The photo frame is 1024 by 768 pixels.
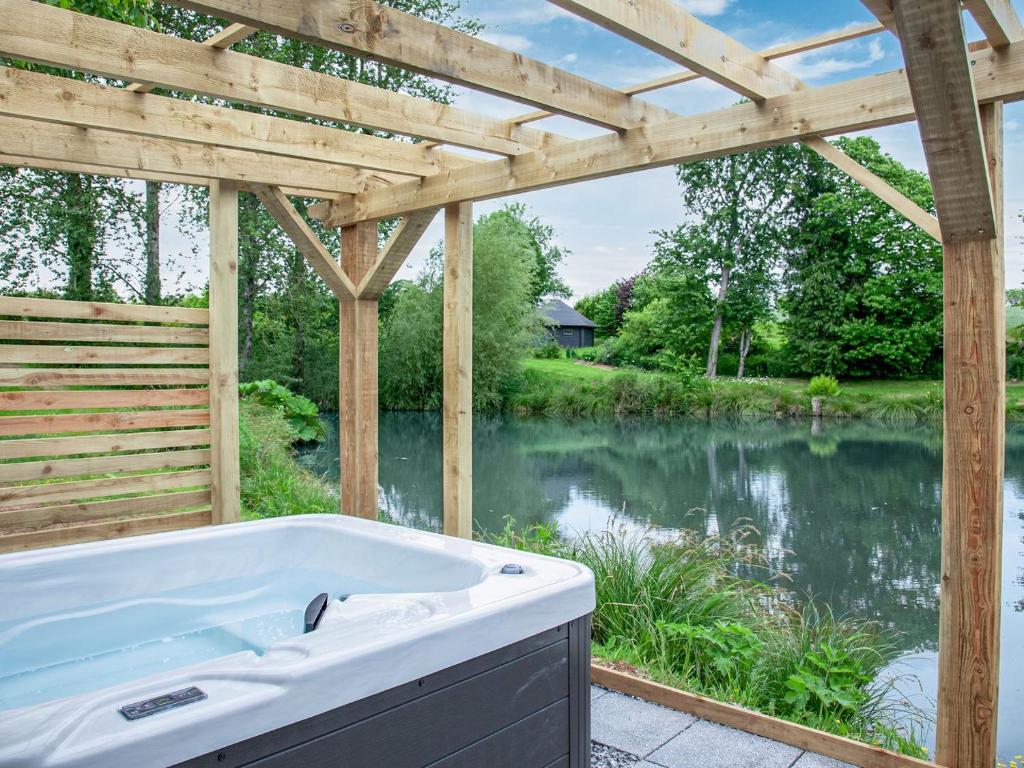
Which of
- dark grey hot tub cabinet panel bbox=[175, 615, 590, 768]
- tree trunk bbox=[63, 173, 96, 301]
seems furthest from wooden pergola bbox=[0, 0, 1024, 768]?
tree trunk bbox=[63, 173, 96, 301]

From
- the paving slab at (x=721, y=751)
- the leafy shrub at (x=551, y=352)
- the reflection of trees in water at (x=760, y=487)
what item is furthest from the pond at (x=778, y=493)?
the leafy shrub at (x=551, y=352)

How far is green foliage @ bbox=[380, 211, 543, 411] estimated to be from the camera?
1406 centimetres

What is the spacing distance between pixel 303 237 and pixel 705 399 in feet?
34.9

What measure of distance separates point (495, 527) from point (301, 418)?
4.78 meters

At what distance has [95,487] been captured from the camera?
345 cm

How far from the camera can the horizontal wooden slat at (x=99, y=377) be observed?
329 cm

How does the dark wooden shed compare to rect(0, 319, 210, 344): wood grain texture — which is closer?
rect(0, 319, 210, 344): wood grain texture

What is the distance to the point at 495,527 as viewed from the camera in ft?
21.2

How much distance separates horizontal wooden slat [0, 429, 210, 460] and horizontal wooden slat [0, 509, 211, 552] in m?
0.32

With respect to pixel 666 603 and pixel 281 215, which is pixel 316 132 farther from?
pixel 666 603

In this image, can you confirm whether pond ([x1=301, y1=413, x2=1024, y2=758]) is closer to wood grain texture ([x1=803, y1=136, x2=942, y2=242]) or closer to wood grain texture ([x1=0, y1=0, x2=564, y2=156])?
wood grain texture ([x1=803, y1=136, x2=942, y2=242])

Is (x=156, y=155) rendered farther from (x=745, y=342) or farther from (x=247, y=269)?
(x=745, y=342)

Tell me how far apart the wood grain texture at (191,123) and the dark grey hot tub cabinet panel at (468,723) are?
218 cm

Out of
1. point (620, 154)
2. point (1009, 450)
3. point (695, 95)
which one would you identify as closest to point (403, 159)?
point (620, 154)
